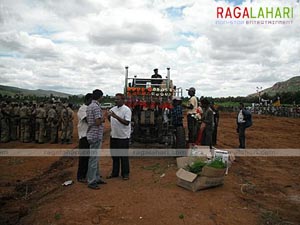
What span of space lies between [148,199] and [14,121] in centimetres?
1063

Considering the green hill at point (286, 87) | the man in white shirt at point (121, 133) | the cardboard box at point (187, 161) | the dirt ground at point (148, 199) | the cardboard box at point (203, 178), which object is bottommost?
the dirt ground at point (148, 199)

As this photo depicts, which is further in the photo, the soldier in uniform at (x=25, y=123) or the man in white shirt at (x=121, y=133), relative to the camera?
the soldier in uniform at (x=25, y=123)

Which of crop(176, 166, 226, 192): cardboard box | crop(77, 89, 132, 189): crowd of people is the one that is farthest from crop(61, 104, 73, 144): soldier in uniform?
crop(176, 166, 226, 192): cardboard box

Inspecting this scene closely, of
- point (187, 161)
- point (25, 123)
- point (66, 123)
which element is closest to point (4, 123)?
point (25, 123)

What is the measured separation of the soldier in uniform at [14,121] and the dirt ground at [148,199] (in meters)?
5.54

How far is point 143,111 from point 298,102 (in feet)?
153

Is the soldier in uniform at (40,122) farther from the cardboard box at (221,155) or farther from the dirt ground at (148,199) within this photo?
the cardboard box at (221,155)

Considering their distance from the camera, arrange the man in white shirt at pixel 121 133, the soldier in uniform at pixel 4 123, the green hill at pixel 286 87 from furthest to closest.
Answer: the green hill at pixel 286 87, the soldier in uniform at pixel 4 123, the man in white shirt at pixel 121 133

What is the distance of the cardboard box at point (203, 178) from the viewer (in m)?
6.30

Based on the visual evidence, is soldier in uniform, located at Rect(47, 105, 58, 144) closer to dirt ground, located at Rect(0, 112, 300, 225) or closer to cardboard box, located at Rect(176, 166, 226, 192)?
dirt ground, located at Rect(0, 112, 300, 225)

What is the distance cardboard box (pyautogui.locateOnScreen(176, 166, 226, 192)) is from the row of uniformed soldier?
8.33 meters

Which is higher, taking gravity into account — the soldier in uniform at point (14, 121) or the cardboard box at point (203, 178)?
the soldier in uniform at point (14, 121)

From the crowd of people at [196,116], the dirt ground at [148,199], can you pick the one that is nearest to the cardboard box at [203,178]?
the dirt ground at [148,199]

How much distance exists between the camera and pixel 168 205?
560 centimetres
